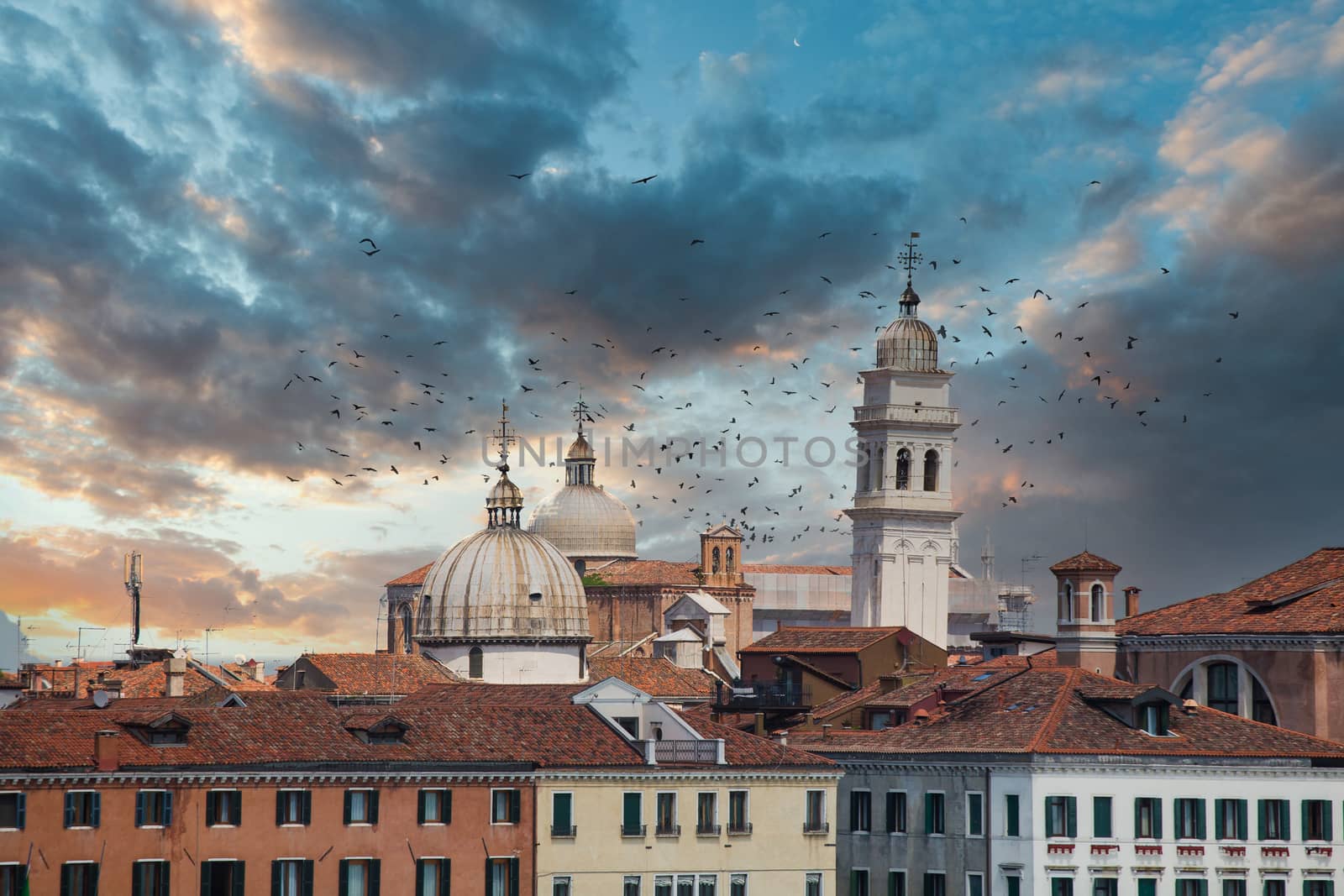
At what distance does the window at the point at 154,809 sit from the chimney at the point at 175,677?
26765 millimetres

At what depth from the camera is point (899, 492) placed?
411 ft

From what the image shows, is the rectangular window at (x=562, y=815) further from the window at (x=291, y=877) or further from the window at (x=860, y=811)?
the window at (x=860, y=811)

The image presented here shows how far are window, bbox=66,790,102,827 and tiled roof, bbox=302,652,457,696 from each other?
38653 mm

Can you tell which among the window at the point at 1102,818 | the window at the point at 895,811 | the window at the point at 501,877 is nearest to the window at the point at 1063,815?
the window at the point at 1102,818

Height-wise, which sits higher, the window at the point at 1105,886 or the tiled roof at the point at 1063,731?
the tiled roof at the point at 1063,731

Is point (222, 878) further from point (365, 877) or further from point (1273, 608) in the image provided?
point (1273, 608)

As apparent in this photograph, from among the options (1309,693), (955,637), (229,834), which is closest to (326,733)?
(229,834)

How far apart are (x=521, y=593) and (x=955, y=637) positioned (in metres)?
65.1

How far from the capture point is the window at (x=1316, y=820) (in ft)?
193

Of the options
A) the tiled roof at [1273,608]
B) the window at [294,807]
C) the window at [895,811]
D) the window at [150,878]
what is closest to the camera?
the window at [150,878]

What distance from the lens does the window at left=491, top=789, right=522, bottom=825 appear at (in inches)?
2106

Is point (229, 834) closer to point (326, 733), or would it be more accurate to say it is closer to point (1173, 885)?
point (326, 733)

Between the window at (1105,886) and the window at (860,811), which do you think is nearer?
the window at (1105,886)

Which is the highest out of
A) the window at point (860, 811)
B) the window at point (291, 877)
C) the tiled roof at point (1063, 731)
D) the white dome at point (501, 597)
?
the white dome at point (501, 597)
